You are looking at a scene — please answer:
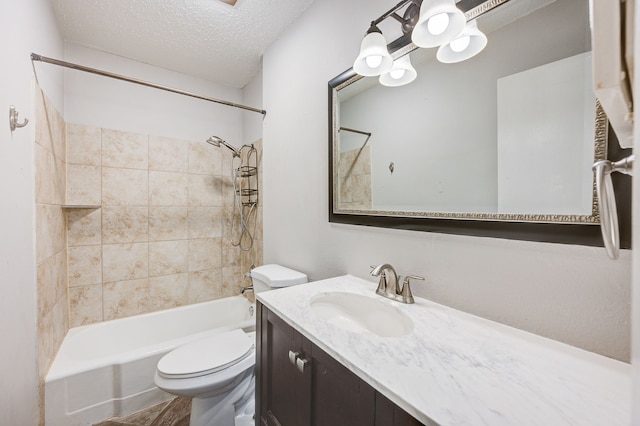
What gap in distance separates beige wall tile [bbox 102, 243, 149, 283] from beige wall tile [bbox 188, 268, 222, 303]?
0.40 meters

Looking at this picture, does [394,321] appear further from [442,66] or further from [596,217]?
[442,66]

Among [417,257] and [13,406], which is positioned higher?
[417,257]

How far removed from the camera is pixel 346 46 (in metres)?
1.35

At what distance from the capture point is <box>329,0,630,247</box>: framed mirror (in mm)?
675

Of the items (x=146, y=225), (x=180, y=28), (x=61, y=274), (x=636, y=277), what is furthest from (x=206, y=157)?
(x=636, y=277)

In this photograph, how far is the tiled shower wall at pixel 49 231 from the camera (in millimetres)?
1340

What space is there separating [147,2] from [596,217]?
2332mm

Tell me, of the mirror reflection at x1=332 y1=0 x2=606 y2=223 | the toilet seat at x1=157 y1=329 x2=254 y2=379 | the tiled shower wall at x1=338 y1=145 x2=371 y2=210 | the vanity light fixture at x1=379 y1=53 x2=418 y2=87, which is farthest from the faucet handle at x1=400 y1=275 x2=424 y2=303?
the toilet seat at x1=157 y1=329 x2=254 y2=379

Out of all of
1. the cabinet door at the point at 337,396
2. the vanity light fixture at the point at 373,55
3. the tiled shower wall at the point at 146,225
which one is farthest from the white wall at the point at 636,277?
the tiled shower wall at the point at 146,225

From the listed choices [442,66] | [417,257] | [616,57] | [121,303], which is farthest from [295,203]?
[121,303]

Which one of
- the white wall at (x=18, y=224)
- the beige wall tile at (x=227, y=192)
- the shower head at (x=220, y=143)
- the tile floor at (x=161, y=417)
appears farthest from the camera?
the beige wall tile at (x=227, y=192)

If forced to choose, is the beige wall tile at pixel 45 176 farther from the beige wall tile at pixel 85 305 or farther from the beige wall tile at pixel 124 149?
the beige wall tile at pixel 85 305

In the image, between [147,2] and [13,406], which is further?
[147,2]

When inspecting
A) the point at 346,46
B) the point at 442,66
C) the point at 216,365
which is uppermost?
the point at 346,46
